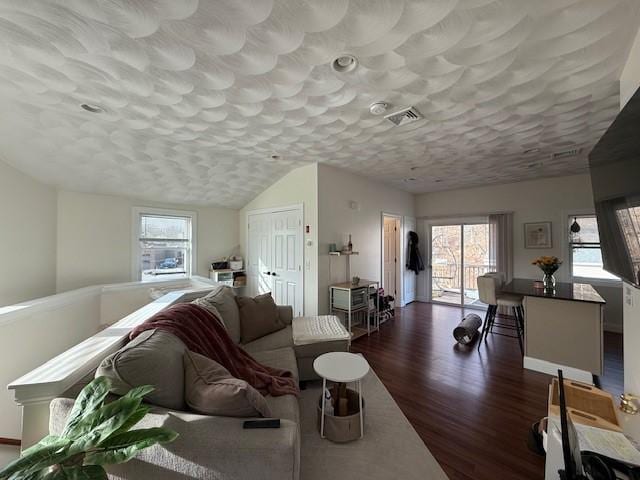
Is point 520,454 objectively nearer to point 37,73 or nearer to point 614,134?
point 614,134

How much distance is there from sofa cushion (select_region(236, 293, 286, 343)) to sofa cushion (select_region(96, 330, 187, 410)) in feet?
3.88

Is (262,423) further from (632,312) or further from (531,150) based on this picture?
(531,150)

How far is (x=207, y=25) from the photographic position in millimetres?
1354

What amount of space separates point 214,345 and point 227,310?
2.29 feet

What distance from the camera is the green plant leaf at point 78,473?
688mm

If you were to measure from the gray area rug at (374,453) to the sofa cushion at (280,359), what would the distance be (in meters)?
0.41

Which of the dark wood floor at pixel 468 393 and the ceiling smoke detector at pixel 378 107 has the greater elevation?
the ceiling smoke detector at pixel 378 107

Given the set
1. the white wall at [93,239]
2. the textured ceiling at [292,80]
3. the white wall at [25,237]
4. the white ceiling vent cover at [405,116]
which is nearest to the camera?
the textured ceiling at [292,80]

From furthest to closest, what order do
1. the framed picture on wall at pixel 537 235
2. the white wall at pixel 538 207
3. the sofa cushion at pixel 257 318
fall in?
the framed picture on wall at pixel 537 235
the white wall at pixel 538 207
the sofa cushion at pixel 257 318

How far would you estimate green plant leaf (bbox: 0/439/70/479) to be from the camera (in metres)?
0.67

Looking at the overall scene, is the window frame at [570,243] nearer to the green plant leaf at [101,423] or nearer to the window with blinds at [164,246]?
the green plant leaf at [101,423]

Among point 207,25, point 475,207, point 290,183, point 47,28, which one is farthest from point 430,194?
point 47,28

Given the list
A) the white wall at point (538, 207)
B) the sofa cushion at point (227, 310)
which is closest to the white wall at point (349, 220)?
the sofa cushion at point (227, 310)

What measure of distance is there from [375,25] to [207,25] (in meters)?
0.92
